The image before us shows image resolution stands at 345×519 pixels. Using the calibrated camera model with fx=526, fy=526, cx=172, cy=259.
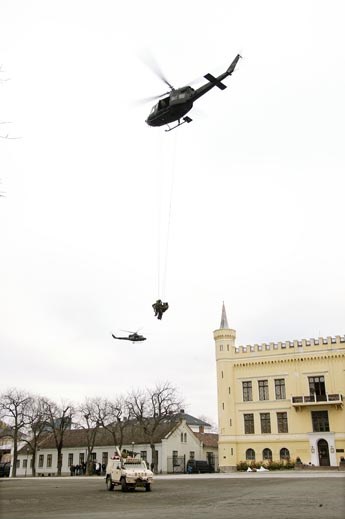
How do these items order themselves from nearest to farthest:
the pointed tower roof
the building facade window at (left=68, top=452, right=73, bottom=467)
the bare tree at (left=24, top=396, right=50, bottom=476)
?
the pointed tower roof < the bare tree at (left=24, top=396, right=50, bottom=476) < the building facade window at (left=68, top=452, right=73, bottom=467)

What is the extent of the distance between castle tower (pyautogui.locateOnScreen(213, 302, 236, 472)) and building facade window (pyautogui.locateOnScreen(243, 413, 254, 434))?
1.22 m

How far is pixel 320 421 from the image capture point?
50.2 meters

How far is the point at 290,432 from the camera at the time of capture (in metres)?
50.8

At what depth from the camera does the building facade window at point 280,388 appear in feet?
173

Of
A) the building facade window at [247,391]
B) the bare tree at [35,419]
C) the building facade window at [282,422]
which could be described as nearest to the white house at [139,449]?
the bare tree at [35,419]

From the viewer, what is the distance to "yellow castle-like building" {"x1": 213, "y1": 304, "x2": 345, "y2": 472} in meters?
49.6

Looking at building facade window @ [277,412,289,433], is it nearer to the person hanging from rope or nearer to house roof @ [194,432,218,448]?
house roof @ [194,432,218,448]

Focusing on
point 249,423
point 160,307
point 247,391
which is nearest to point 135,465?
point 160,307

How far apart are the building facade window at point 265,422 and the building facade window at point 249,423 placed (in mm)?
1049

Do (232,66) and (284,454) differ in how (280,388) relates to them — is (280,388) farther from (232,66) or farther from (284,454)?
(232,66)

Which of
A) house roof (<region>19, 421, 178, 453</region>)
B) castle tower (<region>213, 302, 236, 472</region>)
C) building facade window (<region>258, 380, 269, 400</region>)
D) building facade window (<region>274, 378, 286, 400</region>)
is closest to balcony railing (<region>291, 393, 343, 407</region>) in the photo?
building facade window (<region>274, 378, 286, 400</region>)

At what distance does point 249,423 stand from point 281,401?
4.02m

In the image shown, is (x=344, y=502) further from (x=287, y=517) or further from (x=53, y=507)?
(x=53, y=507)

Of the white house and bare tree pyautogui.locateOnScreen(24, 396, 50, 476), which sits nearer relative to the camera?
the white house
